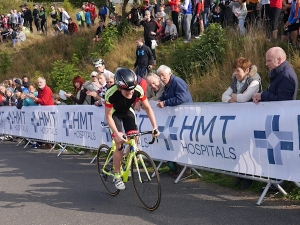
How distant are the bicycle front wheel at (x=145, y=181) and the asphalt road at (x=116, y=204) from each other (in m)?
0.16

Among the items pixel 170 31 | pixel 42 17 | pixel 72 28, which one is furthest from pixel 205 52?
pixel 42 17

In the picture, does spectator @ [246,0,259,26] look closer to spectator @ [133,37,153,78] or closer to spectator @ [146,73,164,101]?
spectator @ [133,37,153,78]

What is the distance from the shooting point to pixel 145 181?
23.1 feet

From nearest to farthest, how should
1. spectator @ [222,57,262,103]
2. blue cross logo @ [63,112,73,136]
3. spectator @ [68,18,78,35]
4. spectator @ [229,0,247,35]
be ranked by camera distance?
spectator @ [222,57,262,103]
blue cross logo @ [63,112,73,136]
spectator @ [229,0,247,35]
spectator @ [68,18,78,35]

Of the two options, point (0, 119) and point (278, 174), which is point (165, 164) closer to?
point (278, 174)

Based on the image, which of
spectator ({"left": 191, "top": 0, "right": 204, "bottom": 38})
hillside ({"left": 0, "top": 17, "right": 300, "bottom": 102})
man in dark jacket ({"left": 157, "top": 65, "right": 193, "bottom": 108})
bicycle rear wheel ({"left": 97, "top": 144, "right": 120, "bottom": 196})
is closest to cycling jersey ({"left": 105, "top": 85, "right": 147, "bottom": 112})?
bicycle rear wheel ({"left": 97, "top": 144, "right": 120, "bottom": 196})

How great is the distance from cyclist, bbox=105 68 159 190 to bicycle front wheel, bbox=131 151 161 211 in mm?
342

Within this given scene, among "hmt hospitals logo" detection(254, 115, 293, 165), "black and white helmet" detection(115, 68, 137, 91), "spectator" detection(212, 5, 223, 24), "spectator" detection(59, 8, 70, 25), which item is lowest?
"spectator" detection(59, 8, 70, 25)

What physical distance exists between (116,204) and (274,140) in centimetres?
268

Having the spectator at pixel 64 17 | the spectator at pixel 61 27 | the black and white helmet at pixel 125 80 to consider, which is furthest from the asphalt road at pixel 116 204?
the spectator at pixel 64 17

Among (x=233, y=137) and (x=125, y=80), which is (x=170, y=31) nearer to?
(x=233, y=137)

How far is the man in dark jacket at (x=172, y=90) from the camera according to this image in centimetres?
849

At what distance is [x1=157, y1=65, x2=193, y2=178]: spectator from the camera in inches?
335

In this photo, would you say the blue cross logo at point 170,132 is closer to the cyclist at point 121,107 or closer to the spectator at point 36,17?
the cyclist at point 121,107
